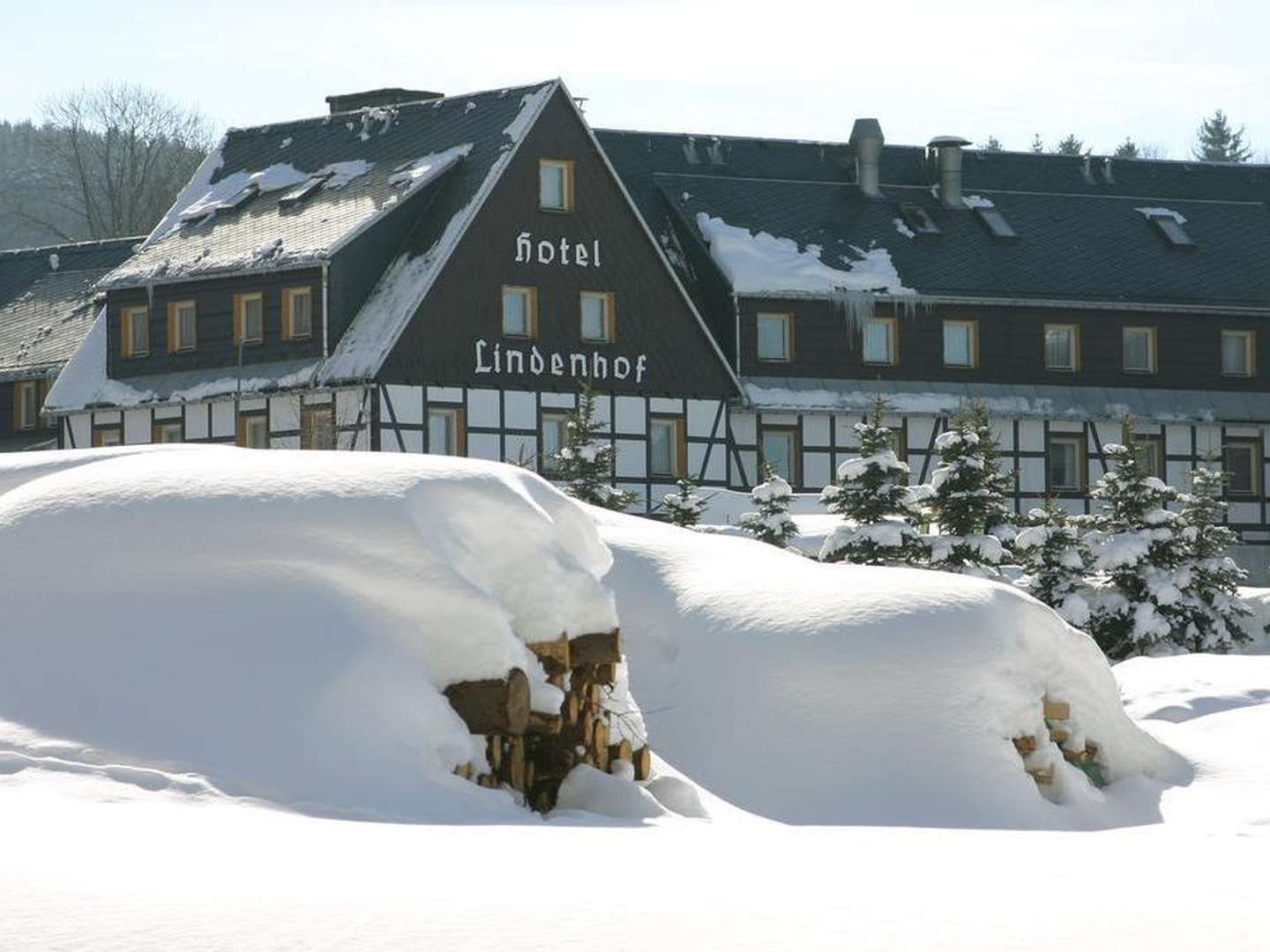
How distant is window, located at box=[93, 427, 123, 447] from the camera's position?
46.1 meters

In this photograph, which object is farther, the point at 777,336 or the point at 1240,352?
the point at 1240,352

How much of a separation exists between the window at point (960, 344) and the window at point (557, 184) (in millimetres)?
8610

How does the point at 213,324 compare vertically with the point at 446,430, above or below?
above

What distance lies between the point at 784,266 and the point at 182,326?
1108cm

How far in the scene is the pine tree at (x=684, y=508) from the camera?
118 feet

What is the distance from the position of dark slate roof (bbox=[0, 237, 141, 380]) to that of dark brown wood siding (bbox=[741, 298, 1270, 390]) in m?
14.7

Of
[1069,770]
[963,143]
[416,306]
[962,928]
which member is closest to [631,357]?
[416,306]

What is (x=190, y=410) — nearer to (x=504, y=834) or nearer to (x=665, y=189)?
(x=665, y=189)

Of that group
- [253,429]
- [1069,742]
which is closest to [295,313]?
[253,429]

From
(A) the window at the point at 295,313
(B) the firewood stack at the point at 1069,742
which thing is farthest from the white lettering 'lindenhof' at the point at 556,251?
(B) the firewood stack at the point at 1069,742

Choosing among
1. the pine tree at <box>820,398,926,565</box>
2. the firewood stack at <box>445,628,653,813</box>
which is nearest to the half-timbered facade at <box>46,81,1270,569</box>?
the pine tree at <box>820,398,926,565</box>

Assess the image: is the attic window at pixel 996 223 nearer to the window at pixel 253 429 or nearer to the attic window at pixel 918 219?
the attic window at pixel 918 219

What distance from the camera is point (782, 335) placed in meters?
48.2

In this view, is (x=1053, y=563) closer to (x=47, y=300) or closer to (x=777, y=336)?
(x=777, y=336)
